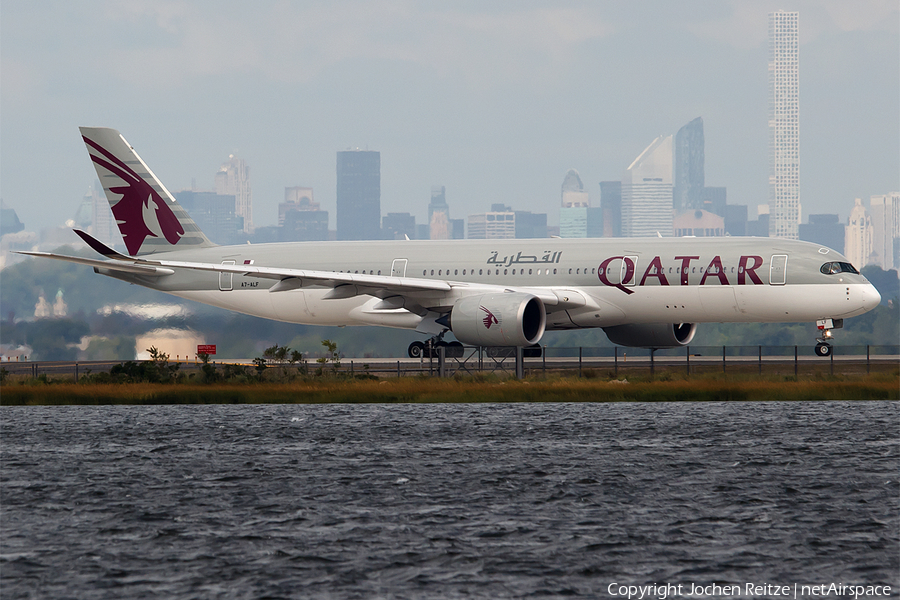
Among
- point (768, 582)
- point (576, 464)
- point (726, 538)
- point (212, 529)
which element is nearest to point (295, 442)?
point (576, 464)

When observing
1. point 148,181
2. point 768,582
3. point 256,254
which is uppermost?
point 148,181

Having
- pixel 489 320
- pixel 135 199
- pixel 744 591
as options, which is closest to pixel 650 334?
pixel 489 320

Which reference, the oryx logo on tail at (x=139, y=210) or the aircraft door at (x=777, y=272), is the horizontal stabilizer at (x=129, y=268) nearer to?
the oryx logo on tail at (x=139, y=210)

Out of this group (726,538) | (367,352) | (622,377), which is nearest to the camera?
(726,538)

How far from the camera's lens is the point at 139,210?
2297 inches

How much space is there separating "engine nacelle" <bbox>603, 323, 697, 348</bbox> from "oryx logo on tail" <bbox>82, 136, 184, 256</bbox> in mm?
21951

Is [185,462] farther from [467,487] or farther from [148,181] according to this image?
[148,181]

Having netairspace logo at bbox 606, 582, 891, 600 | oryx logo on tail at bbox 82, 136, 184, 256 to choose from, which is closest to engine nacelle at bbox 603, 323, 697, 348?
oryx logo on tail at bbox 82, 136, 184, 256

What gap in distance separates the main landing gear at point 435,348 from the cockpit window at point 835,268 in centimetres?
1435

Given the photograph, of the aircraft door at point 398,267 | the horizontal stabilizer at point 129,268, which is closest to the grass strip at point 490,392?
the horizontal stabilizer at point 129,268

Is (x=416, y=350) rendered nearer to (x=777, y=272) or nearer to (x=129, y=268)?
(x=129, y=268)

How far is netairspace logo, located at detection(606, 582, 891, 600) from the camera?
50.8 ft

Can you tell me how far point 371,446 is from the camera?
3269 cm

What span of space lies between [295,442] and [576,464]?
30.2 ft
